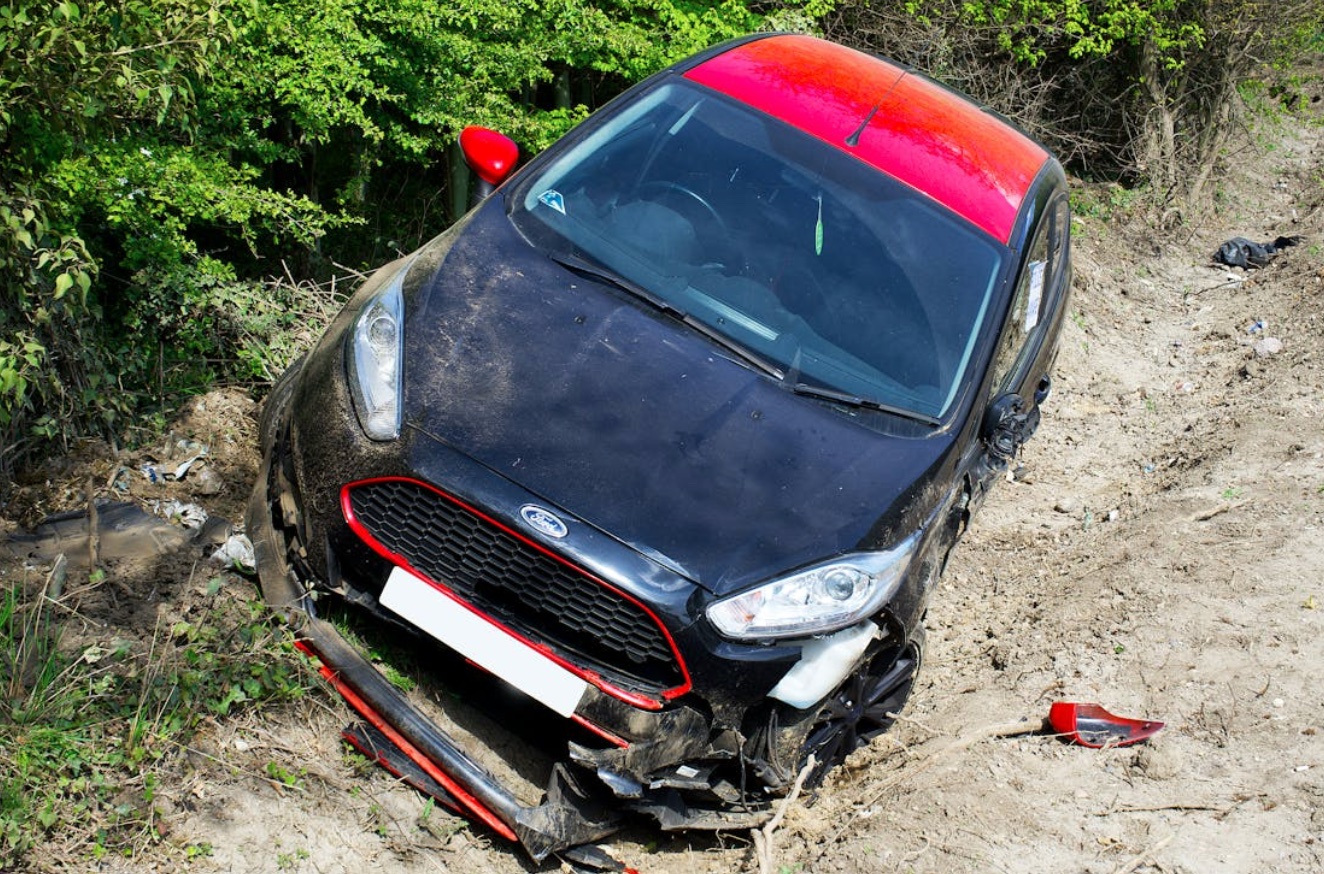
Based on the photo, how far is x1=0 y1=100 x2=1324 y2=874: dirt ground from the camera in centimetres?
351

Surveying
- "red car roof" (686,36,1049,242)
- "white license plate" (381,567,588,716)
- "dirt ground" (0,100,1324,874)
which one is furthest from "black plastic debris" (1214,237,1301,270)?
"white license plate" (381,567,588,716)

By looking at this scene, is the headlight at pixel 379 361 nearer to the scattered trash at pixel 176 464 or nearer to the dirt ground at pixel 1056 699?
the dirt ground at pixel 1056 699

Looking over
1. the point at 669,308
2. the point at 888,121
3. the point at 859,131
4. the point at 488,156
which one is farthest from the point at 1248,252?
the point at 669,308

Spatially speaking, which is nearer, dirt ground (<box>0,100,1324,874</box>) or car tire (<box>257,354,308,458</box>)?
dirt ground (<box>0,100,1324,874</box>)

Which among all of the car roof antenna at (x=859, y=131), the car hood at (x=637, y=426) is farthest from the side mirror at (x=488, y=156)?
the car roof antenna at (x=859, y=131)

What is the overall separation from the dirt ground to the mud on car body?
245 millimetres

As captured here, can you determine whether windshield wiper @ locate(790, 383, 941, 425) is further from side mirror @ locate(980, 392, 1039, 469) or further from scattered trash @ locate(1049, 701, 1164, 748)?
scattered trash @ locate(1049, 701, 1164, 748)

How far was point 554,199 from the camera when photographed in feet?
14.6

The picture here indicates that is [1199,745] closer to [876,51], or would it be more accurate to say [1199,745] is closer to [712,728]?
[712,728]

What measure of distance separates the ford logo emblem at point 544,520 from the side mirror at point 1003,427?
1.73 metres

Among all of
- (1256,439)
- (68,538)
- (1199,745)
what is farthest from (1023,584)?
(68,538)

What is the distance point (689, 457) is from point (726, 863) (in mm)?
1219

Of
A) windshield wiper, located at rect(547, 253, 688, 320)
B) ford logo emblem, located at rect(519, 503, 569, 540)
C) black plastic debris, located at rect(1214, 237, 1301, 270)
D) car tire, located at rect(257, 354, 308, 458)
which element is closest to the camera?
ford logo emblem, located at rect(519, 503, 569, 540)

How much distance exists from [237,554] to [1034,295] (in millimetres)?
3150
